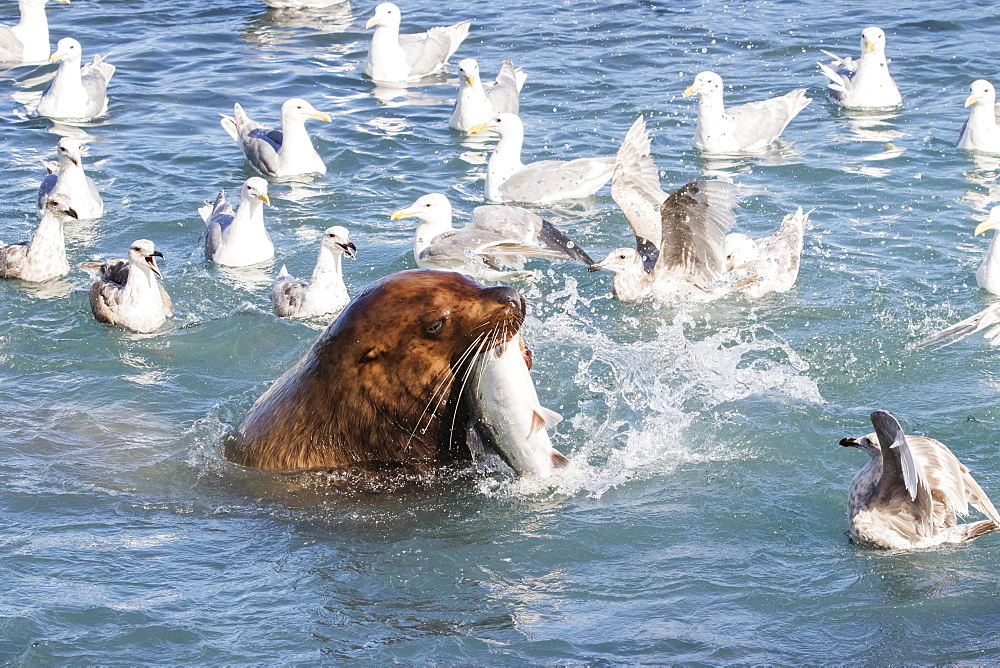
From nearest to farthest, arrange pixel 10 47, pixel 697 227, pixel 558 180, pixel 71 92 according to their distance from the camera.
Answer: pixel 697 227, pixel 558 180, pixel 71 92, pixel 10 47

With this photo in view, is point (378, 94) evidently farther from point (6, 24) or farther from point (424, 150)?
point (6, 24)

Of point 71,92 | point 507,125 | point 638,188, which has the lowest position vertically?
point 638,188

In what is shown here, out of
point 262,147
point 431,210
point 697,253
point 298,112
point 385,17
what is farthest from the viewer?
point 385,17

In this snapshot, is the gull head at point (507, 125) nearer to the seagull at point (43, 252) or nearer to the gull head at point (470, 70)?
the gull head at point (470, 70)

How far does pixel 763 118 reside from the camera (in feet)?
40.9

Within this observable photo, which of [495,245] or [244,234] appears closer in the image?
[495,245]

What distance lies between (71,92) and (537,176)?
5699mm

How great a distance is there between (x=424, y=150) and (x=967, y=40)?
6.91m

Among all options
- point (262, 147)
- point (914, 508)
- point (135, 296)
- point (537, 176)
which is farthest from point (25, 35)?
point (914, 508)

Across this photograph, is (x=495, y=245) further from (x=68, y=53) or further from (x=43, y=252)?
(x=68, y=53)

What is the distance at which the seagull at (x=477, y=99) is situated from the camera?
43.1ft

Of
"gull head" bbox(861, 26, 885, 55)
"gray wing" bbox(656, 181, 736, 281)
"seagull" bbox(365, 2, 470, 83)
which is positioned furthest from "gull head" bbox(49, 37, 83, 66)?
"gull head" bbox(861, 26, 885, 55)

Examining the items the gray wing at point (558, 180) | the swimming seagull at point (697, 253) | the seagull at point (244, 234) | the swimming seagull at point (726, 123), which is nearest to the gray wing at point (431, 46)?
the swimming seagull at point (726, 123)

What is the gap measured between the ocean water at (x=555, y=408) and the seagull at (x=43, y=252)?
117 millimetres
